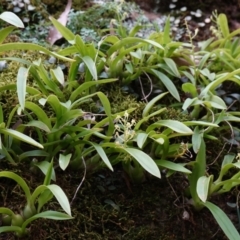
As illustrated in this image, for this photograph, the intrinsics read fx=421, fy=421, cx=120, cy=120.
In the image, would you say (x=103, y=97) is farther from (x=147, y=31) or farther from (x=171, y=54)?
(x=147, y=31)

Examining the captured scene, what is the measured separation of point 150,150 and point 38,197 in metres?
0.40

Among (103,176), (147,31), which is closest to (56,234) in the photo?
(103,176)

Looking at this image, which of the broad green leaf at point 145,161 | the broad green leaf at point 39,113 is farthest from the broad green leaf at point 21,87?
the broad green leaf at point 145,161

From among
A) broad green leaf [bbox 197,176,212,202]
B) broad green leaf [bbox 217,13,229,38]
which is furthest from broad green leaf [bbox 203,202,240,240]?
broad green leaf [bbox 217,13,229,38]

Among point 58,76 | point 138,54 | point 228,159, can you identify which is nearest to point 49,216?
point 58,76

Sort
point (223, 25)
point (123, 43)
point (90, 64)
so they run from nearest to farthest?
1. point (90, 64)
2. point (123, 43)
3. point (223, 25)

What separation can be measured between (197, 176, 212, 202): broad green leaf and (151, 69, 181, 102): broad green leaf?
1.25 ft

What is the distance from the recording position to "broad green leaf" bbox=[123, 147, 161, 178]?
1.12 m

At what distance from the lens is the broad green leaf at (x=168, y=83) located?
4.95ft

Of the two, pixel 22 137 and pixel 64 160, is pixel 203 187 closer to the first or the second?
pixel 64 160

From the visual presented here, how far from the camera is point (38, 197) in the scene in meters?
1.16

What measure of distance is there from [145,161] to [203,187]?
0.18 m

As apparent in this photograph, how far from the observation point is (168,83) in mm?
1539

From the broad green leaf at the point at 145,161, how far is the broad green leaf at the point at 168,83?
0.40 metres
